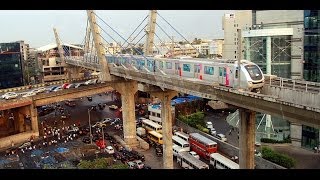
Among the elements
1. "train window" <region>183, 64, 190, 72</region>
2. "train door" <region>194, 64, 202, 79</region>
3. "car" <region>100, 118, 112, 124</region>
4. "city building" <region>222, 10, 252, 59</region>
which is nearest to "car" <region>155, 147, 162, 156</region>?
"train window" <region>183, 64, 190, 72</region>

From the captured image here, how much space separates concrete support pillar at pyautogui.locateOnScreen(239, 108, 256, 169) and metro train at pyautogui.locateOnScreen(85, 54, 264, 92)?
1.13 metres

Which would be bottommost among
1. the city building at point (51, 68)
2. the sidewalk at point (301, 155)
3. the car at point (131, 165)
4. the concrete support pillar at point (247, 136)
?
the car at point (131, 165)

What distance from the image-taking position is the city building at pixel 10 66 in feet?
126

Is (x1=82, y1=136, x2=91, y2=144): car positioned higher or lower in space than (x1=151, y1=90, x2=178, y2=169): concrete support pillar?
lower

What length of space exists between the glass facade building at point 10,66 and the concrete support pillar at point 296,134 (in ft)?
99.9

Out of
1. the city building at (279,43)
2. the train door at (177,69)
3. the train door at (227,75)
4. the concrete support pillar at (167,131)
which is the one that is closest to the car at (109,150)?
the concrete support pillar at (167,131)

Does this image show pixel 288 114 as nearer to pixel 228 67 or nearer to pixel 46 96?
pixel 228 67

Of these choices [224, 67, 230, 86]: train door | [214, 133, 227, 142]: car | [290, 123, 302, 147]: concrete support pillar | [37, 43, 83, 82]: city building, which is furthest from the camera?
[37, 43, 83, 82]: city building

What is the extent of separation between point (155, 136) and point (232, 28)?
1026 inches

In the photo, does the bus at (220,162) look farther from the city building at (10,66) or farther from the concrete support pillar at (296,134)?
the city building at (10,66)

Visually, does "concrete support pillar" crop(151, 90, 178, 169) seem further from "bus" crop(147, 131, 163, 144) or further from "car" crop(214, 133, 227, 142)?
"car" crop(214, 133, 227, 142)

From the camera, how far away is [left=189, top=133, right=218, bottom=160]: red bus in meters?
18.8

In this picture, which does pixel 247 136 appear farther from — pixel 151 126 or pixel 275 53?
pixel 151 126
